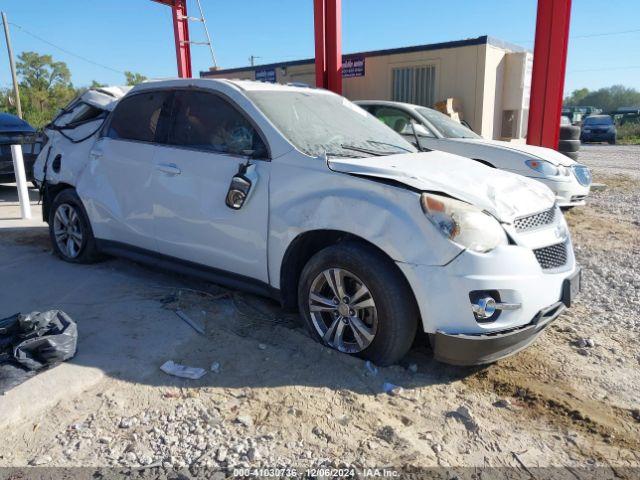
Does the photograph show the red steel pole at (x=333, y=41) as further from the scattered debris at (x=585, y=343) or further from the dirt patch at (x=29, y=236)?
the scattered debris at (x=585, y=343)

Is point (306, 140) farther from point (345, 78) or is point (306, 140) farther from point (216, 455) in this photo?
point (345, 78)

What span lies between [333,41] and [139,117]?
7446 mm

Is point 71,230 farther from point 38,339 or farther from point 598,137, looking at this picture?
point 598,137

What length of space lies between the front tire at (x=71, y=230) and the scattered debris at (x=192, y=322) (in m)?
1.59

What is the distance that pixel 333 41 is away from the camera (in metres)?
11.1

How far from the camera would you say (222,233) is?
3.83 m

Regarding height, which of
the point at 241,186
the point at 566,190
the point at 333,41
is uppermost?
the point at 333,41

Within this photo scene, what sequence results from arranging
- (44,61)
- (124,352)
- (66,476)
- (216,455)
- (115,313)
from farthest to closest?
(44,61)
(115,313)
(124,352)
(216,455)
(66,476)

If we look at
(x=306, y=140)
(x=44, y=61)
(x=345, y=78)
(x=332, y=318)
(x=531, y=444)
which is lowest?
(x=531, y=444)

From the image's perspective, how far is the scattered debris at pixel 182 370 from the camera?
10.4ft

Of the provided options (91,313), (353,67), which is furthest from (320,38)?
(91,313)

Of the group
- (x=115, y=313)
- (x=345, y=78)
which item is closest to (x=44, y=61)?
(x=345, y=78)

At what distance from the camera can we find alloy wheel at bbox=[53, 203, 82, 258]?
521cm

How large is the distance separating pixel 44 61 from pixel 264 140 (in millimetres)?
58738
